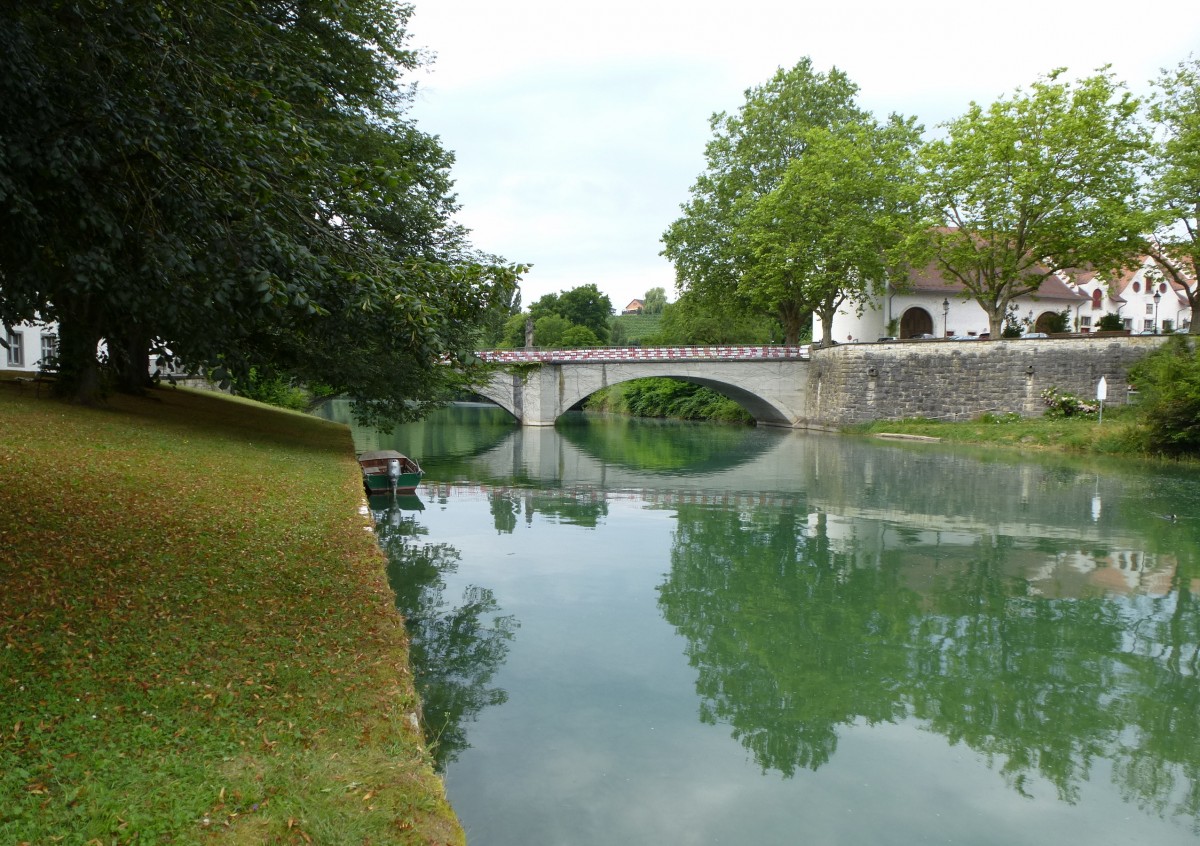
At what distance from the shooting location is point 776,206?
3941cm

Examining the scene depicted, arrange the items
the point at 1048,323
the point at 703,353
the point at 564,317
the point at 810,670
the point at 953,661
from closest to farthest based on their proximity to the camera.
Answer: the point at 810,670 → the point at 953,661 → the point at 1048,323 → the point at 703,353 → the point at 564,317

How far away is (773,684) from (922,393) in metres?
34.1

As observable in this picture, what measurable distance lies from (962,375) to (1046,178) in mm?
9023

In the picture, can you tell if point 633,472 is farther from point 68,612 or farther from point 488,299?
point 68,612

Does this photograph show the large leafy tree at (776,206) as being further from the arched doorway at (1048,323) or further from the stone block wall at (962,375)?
the arched doorway at (1048,323)

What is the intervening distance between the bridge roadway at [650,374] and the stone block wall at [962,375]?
78.8 inches

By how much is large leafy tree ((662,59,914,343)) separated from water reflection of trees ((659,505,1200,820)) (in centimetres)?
2778

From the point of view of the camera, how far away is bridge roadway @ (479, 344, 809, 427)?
45.6 meters

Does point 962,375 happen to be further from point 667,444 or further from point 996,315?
point 667,444

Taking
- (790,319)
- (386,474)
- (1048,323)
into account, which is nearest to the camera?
(386,474)

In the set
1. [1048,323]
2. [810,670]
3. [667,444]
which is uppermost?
[1048,323]

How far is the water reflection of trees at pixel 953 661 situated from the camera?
662cm

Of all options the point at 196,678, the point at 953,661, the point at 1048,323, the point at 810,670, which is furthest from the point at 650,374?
the point at 196,678

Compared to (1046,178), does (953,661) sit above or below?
below
